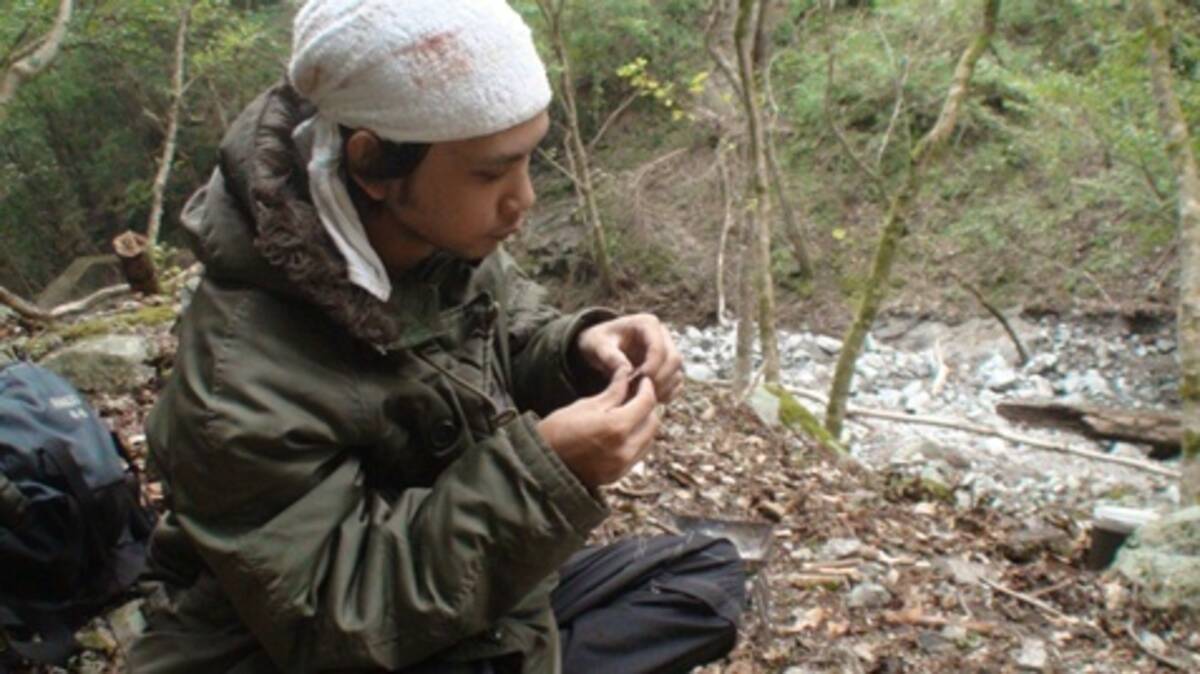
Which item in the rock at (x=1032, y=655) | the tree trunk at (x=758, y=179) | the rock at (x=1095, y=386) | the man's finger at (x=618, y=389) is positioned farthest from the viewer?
the rock at (x=1095, y=386)

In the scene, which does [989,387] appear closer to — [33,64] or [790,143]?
[790,143]

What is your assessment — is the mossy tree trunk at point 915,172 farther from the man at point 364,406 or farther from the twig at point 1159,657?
the man at point 364,406

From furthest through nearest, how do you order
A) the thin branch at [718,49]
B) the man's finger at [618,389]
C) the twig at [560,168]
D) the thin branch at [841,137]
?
the twig at [560,168] < the thin branch at [841,137] < the thin branch at [718,49] < the man's finger at [618,389]

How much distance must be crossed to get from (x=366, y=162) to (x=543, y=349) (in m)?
0.67

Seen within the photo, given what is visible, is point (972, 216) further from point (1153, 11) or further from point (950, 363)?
point (1153, 11)

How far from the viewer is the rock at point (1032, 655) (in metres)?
3.30

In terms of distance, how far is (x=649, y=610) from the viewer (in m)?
1.96

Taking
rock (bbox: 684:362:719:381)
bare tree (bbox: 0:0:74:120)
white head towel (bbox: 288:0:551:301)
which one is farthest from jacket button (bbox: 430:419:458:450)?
rock (bbox: 684:362:719:381)

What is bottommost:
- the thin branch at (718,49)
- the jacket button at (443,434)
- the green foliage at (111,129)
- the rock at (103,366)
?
the green foliage at (111,129)

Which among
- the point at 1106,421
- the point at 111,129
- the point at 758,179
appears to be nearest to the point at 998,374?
the point at 1106,421

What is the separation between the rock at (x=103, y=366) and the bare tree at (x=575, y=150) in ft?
25.2

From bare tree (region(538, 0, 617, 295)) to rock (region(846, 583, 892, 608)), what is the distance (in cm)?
877

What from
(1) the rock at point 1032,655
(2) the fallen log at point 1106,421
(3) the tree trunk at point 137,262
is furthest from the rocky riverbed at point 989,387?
(3) the tree trunk at point 137,262

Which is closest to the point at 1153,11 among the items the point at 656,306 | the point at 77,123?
the point at 656,306
